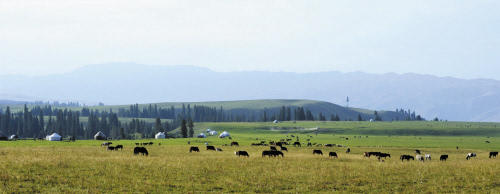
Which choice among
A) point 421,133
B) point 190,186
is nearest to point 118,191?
point 190,186

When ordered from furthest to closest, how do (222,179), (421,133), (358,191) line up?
(421,133), (222,179), (358,191)

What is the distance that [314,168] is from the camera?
31.6 metres

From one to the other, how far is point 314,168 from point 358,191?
8.53 m

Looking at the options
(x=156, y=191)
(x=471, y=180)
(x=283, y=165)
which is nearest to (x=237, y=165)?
(x=283, y=165)

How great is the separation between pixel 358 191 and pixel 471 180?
860 centimetres

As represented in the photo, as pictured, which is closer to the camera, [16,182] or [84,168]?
[16,182]

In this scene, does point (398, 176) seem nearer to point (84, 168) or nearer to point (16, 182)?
point (84, 168)

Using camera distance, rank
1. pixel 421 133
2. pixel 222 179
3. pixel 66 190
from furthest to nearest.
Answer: pixel 421 133, pixel 222 179, pixel 66 190

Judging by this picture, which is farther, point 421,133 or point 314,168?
point 421,133

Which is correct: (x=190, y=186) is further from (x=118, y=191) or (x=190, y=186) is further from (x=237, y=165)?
(x=237, y=165)

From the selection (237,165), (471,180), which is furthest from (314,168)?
(471,180)

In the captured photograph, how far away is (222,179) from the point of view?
2591 centimetres

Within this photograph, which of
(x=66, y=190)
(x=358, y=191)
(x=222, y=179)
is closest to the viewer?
(x=66, y=190)

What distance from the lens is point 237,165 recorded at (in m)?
32.8
